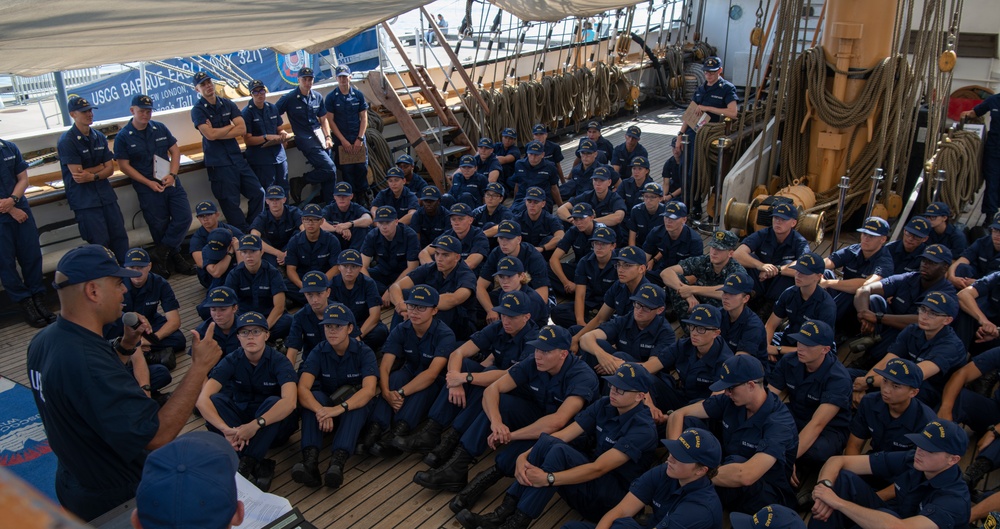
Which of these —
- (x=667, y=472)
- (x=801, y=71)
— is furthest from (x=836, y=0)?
(x=667, y=472)

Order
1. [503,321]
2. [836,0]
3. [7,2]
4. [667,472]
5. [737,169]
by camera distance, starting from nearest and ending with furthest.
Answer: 1. [7,2]
2. [667,472]
3. [503,321]
4. [836,0]
5. [737,169]

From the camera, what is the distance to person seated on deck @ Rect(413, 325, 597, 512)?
4027mm

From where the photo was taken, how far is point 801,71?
720 centimetres

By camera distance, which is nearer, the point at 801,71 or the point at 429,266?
the point at 429,266

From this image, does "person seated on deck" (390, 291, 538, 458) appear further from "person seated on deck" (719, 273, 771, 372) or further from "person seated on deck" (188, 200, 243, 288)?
"person seated on deck" (188, 200, 243, 288)

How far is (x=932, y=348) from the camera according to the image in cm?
426

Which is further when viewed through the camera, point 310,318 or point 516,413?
point 310,318

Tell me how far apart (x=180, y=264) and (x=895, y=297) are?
6.08 meters

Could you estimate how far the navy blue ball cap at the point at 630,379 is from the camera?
3.70 metres

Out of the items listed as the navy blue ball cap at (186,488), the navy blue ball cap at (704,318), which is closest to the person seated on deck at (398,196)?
the navy blue ball cap at (704,318)

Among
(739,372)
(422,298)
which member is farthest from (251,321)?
(739,372)

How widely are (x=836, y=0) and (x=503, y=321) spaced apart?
14.7 ft

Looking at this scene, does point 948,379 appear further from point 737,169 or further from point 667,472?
point 737,169

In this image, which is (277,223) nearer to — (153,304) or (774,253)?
(153,304)
